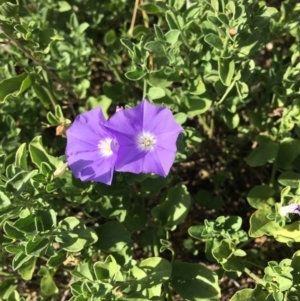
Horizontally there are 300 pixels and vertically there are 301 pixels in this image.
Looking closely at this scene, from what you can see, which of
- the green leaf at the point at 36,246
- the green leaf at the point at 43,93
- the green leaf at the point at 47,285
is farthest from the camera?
the green leaf at the point at 43,93

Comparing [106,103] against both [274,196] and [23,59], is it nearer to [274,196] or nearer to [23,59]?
[23,59]

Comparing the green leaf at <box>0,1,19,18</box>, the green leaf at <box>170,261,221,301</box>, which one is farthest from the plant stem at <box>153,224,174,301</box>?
the green leaf at <box>0,1,19,18</box>

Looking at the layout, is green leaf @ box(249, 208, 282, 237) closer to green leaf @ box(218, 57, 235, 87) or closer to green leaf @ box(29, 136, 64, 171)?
green leaf @ box(218, 57, 235, 87)

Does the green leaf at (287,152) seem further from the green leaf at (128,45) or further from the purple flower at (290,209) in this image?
the green leaf at (128,45)

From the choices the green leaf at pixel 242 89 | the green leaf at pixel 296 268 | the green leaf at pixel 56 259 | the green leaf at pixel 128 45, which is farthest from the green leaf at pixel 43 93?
the green leaf at pixel 296 268

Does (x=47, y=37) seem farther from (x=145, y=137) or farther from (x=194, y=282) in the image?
(x=194, y=282)

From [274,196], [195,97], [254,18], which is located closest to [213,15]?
[254,18]
